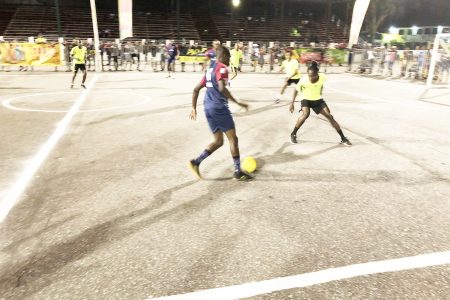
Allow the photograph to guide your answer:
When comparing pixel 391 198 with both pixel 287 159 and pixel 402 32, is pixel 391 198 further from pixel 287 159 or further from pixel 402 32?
pixel 402 32

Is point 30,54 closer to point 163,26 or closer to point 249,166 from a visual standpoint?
point 249,166

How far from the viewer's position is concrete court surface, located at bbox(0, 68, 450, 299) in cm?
317

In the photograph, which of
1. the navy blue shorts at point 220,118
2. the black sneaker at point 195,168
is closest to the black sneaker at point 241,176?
the black sneaker at point 195,168

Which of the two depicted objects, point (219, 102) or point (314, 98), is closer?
point (219, 102)

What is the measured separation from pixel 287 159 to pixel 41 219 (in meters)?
3.99

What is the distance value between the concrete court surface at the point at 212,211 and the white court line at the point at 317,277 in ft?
0.18

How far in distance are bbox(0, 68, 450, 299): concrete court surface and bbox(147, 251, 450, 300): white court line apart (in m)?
0.06

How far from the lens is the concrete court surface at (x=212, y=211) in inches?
125

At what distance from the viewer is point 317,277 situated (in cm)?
320

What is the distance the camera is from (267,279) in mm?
3168

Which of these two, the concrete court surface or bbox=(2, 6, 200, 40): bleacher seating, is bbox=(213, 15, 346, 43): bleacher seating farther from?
the concrete court surface

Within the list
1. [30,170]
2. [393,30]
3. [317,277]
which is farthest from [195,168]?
[393,30]

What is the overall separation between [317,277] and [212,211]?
5.28 ft

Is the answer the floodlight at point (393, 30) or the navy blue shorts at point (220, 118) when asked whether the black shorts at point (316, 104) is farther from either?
the floodlight at point (393, 30)
